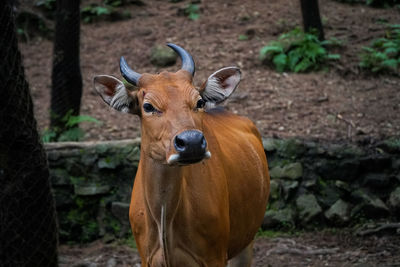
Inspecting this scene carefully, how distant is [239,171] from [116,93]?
4.75 ft

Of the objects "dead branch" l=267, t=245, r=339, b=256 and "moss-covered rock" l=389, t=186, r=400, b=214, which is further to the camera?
"moss-covered rock" l=389, t=186, r=400, b=214

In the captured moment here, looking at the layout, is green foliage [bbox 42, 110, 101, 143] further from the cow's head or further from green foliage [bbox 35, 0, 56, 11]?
green foliage [bbox 35, 0, 56, 11]

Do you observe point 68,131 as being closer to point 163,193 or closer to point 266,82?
point 266,82

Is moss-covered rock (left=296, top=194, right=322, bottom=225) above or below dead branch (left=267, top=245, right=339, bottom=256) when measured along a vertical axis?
above

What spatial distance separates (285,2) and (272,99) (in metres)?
5.04

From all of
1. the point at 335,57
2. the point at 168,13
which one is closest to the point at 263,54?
the point at 335,57

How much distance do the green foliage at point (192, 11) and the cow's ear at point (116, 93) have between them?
9747 mm

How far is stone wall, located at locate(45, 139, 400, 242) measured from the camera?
762cm

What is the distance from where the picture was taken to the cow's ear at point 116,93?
4086mm

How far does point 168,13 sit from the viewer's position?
46.8ft

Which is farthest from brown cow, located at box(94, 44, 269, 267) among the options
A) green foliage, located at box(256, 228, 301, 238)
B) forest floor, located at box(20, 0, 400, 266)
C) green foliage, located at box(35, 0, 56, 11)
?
green foliage, located at box(35, 0, 56, 11)

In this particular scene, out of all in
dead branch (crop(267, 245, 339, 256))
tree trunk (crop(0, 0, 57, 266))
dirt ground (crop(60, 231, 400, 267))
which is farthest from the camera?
dead branch (crop(267, 245, 339, 256))

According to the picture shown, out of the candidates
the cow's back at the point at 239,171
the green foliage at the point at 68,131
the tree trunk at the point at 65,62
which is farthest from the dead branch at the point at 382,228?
the tree trunk at the point at 65,62

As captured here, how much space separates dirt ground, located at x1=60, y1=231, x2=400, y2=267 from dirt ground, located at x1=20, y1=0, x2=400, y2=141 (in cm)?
174
